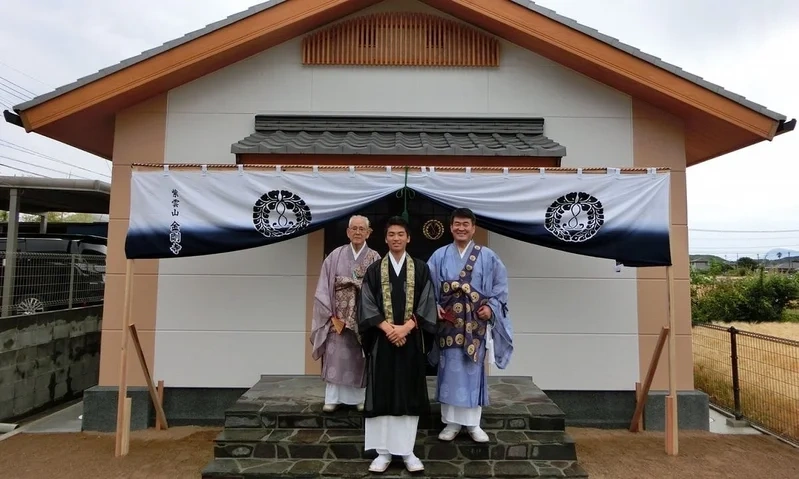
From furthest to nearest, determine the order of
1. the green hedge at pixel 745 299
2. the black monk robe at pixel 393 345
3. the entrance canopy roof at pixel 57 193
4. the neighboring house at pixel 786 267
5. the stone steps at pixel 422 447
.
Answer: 1. the neighboring house at pixel 786 267
2. the green hedge at pixel 745 299
3. the entrance canopy roof at pixel 57 193
4. the stone steps at pixel 422 447
5. the black monk robe at pixel 393 345

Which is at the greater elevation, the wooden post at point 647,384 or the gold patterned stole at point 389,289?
the gold patterned stole at point 389,289

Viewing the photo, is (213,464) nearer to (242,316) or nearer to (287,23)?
(242,316)

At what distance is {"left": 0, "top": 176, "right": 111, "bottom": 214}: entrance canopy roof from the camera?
7.11m

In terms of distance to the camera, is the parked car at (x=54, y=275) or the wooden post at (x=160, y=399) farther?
the parked car at (x=54, y=275)

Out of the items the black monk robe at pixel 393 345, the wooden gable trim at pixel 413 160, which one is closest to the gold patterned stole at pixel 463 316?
the black monk robe at pixel 393 345

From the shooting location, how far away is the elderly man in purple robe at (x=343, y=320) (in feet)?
14.2

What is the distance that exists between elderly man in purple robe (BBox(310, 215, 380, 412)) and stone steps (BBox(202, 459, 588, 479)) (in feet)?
1.74

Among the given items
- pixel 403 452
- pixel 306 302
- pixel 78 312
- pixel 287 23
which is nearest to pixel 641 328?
pixel 403 452

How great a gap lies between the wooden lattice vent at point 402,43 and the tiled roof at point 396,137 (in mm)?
757

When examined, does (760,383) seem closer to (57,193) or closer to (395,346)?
(395,346)

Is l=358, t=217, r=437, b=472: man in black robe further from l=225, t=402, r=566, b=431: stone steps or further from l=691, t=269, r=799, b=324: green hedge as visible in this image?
l=691, t=269, r=799, b=324: green hedge

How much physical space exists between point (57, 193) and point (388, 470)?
7452 mm

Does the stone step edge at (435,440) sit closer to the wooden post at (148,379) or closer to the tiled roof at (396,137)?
the wooden post at (148,379)

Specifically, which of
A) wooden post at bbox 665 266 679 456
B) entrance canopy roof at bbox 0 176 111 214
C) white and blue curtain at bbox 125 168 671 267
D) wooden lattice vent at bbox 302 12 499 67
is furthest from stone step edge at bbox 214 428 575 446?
entrance canopy roof at bbox 0 176 111 214
